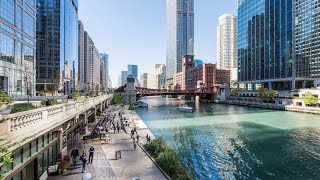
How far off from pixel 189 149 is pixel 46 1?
11249 cm


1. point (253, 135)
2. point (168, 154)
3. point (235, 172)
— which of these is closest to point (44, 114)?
point (168, 154)

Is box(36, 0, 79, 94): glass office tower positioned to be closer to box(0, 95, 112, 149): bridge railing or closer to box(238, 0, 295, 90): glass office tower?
box(0, 95, 112, 149): bridge railing

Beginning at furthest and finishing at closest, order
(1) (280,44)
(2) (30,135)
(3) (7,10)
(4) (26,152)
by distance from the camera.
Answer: (1) (280,44)
(3) (7,10)
(4) (26,152)
(2) (30,135)

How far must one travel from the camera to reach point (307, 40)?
11594cm

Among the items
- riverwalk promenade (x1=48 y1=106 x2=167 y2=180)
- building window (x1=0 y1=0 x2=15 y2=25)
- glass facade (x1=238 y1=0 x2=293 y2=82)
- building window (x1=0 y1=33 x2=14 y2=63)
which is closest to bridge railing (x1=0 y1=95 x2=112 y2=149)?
riverwalk promenade (x1=48 y1=106 x2=167 y2=180)

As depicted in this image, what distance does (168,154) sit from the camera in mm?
23578

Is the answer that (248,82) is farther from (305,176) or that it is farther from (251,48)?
(305,176)

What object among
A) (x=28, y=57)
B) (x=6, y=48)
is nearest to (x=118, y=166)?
(x=6, y=48)

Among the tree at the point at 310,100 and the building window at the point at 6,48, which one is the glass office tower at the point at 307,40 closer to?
the tree at the point at 310,100

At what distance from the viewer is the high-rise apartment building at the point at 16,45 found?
58312 mm

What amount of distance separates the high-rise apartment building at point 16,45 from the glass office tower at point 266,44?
114972 millimetres

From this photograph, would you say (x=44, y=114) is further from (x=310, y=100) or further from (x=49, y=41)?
(x=49, y=41)

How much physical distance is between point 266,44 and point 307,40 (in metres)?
25.1

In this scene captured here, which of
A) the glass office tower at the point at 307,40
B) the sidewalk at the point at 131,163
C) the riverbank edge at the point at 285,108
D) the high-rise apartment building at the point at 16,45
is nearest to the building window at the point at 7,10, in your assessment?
the high-rise apartment building at the point at 16,45
